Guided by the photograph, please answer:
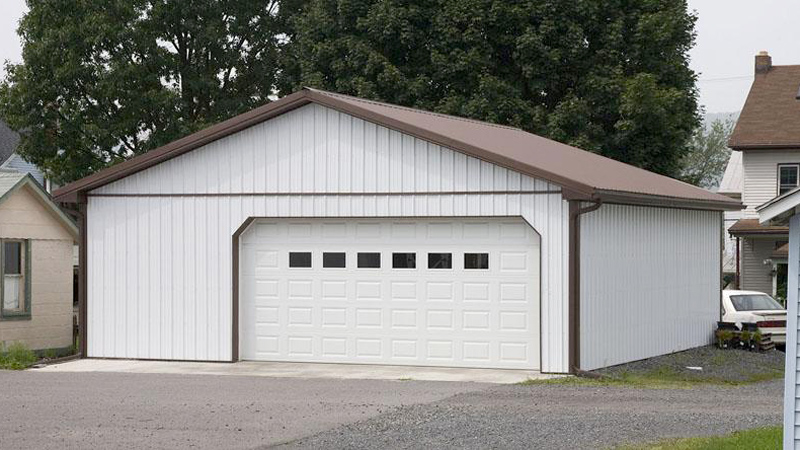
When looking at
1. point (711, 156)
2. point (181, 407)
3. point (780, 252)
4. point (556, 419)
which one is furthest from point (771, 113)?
point (711, 156)

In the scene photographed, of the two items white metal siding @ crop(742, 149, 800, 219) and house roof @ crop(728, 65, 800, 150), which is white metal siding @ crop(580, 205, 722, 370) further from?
white metal siding @ crop(742, 149, 800, 219)

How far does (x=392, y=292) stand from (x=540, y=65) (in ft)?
53.7

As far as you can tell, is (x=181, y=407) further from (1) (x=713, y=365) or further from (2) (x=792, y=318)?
(1) (x=713, y=365)

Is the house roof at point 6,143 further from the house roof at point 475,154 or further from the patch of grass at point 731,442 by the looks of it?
the patch of grass at point 731,442

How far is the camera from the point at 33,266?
23891 millimetres

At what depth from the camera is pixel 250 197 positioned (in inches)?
806

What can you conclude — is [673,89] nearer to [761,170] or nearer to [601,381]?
[761,170]

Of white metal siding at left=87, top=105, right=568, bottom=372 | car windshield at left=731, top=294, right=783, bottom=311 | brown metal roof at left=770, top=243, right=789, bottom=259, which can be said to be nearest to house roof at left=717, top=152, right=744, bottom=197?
brown metal roof at left=770, top=243, right=789, bottom=259

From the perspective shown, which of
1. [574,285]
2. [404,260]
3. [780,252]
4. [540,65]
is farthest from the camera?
[780,252]

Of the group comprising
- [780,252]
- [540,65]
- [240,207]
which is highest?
[540,65]

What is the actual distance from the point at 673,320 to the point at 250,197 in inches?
309

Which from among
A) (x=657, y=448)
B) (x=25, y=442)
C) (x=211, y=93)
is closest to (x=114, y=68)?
(x=211, y=93)

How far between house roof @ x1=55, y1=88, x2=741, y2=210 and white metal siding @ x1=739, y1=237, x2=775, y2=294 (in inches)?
703

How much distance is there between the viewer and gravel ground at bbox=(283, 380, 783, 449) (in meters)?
12.1
